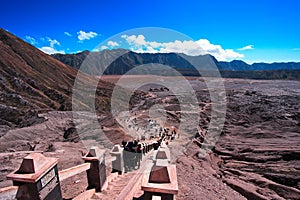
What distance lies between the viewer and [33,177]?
3023 mm

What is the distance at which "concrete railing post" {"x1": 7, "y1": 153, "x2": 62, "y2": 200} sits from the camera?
9.98 ft

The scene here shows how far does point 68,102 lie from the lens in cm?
3853

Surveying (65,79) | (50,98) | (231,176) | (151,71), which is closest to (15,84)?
(50,98)

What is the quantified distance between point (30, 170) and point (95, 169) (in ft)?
7.41

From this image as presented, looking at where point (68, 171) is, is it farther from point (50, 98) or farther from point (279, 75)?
point (279, 75)

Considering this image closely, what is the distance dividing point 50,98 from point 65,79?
16.0m

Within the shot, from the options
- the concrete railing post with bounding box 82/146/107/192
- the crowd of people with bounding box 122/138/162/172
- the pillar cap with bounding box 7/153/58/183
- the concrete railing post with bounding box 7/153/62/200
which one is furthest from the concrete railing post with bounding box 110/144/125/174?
the pillar cap with bounding box 7/153/58/183

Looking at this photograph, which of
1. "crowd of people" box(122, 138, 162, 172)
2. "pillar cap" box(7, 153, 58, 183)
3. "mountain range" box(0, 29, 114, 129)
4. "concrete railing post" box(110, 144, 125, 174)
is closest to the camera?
"pillar cap" box(7, 153, 58, 183)

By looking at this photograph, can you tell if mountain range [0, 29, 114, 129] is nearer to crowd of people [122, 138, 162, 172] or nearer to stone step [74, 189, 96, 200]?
crowd of people [122, 138, 162, 172]

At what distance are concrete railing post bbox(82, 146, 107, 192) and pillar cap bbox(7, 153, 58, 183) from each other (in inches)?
75.4

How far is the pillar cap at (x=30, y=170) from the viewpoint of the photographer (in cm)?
303

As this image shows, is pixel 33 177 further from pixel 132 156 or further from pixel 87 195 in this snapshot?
pixel 132 156

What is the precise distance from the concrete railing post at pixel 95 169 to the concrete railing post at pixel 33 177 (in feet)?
5.60

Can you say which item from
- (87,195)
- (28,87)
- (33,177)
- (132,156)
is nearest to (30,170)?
(33,177)
